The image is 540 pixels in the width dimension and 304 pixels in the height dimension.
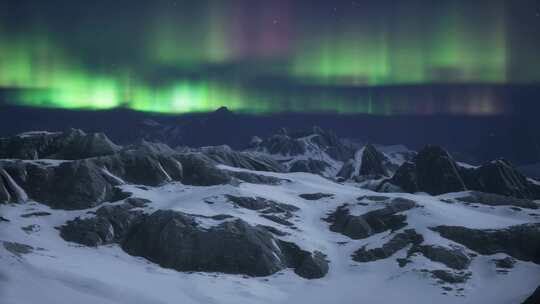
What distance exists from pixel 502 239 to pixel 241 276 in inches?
2852

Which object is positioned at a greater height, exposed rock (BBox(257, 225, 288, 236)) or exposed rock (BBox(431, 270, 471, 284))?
exposed rock (BBox(257, 225, 288, 236))

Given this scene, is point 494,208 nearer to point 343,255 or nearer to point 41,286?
point 343,255

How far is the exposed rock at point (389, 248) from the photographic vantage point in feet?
515

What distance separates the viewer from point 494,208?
196625 millimetres

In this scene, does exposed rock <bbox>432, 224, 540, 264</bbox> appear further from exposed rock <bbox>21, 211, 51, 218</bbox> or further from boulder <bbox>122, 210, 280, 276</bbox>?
exposed rock <bbox>21, 211, 51, 218</bbox>

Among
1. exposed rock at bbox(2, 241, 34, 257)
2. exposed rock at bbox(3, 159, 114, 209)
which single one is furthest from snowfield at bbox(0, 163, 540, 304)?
exposed rock at bbox(3, 159, 114, 209)

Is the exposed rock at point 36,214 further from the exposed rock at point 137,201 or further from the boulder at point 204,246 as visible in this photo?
the boulder at point 204,246

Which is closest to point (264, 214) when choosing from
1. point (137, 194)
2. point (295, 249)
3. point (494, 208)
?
point (295, 249)

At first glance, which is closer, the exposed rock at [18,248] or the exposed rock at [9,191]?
the exposed rock at [18,248]

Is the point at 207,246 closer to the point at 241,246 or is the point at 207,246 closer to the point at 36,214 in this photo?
the point at 241,246

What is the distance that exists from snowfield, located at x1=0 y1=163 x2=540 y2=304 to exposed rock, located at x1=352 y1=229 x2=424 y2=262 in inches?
76.4

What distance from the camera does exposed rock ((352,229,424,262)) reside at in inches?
6176

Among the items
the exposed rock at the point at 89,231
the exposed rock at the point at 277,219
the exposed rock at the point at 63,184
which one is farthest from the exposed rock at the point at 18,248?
the exposed rock at the point at 277,219

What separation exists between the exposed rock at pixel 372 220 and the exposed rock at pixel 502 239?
14.9 metres
